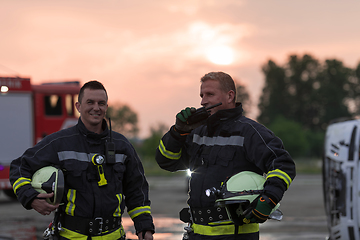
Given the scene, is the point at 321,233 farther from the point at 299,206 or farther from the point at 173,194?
the point at 173,194

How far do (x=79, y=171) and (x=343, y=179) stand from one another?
132 inches

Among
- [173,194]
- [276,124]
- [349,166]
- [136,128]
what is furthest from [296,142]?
[349,166]

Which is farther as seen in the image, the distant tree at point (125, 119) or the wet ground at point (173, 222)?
the distant tree at point (125, 119)

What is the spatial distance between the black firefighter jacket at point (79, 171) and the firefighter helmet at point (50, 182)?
5 centimetres

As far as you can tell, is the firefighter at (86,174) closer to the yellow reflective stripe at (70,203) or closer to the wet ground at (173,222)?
the yellow reflective stripe at (70,203)

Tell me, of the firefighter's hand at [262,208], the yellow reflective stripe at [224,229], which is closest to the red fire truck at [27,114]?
the yellow reflective stripe at [224,229]

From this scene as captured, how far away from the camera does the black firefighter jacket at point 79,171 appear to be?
3572mm

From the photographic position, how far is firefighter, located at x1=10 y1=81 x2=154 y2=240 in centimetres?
356

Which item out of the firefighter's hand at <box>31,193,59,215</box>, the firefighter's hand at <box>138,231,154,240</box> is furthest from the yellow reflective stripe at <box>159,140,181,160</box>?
the firefighter's hand at <box>31,193,59,215</box>

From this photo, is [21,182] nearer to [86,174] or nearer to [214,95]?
[86,174]

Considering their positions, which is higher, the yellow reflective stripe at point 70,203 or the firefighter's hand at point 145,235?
the yellow reflective stripe at point 70,203

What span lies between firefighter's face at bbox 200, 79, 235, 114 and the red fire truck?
972 centimetres

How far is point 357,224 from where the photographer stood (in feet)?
18.0

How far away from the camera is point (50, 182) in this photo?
3438 millimetres
